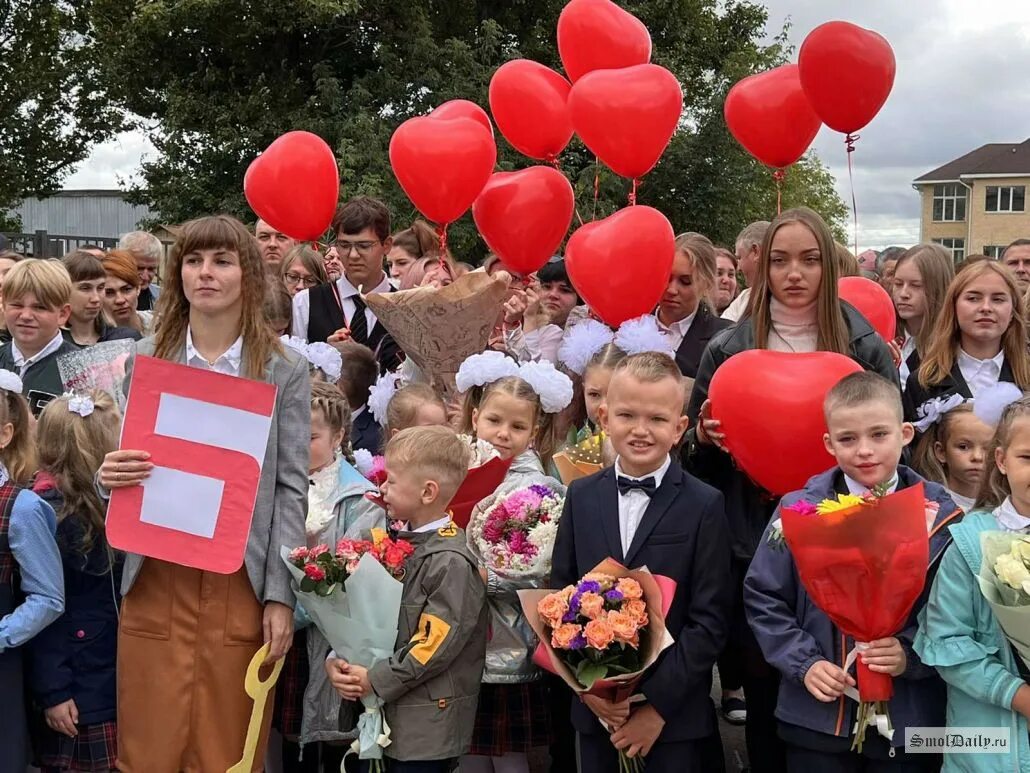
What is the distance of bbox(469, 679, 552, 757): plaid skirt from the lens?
3668mm

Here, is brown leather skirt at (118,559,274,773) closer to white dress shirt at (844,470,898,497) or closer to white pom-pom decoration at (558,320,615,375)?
white dress shirt at (844,470,898,497)

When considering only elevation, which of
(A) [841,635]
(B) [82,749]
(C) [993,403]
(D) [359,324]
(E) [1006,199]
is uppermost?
(E) [1006,199]

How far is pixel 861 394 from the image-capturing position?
119 inches

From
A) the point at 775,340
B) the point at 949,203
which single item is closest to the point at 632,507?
the point at 775,340

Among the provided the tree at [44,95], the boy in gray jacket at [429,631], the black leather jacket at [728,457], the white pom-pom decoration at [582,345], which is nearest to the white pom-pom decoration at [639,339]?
the white pom-pom decoration at [582,345]

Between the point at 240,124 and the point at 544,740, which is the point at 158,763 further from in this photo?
the point at 240,124

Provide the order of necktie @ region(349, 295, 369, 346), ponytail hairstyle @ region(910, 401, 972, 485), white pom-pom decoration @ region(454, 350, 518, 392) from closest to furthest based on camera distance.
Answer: ponytail hairstyle @ region(910, 401, 972, 485)
white pom-pom decoration @ region(454, 350, 518, 392)
necktie @ region(349, 295, 369, 346)

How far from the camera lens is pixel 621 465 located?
329 cm

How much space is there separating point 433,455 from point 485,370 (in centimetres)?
96

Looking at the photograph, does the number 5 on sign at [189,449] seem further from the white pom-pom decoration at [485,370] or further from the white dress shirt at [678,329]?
the white dress shirt at [678,329]

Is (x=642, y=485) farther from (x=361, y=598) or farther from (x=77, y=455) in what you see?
(x=77, y=455)

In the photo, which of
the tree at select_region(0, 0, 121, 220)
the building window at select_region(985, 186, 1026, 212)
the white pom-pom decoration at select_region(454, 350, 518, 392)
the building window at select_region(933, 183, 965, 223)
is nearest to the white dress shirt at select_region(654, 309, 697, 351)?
the white pom-pom decoration at select_region(454, 350, 518, 392)

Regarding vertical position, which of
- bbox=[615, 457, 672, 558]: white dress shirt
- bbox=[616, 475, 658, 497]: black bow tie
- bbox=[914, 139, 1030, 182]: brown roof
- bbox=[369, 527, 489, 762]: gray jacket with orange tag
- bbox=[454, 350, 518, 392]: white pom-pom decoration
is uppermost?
bbox=[914, 139, 1030, 182]: brown roof

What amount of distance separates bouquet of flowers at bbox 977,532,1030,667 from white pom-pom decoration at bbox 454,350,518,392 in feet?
6.54
